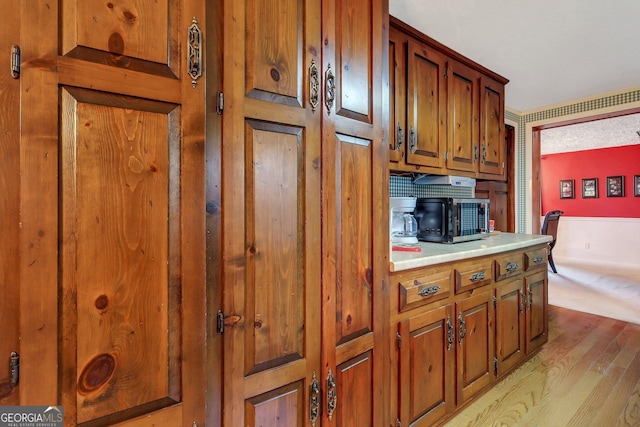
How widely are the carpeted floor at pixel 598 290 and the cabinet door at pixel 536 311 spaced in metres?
1.48

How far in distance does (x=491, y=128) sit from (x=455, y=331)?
6.30 feet

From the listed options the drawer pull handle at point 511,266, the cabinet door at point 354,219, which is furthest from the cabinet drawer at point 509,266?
the cabinet door at point 354,219

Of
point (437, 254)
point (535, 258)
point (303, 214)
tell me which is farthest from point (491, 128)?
point (303, 214)

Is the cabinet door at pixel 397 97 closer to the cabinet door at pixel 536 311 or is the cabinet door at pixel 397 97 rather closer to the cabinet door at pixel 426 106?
the cabinet door at pixel 426 106

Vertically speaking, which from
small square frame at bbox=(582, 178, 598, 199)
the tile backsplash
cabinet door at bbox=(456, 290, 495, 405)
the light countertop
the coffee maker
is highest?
small square frame at bbox=(582, 178, 598, 199)

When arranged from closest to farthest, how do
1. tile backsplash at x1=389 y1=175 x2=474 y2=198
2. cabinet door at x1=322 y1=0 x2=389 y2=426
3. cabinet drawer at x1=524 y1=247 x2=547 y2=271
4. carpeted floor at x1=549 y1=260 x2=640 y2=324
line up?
1. cabinet door at x1=322 y1=0 x2=389 y2=426
2. cabinet drawer at x1=524 y1=247 x2=547 y2=271
3. tile backsplash at x1=389 y1=175 x2=474 y2=198
4. carpeted floor at x1=549 y1=260 x2=640 y2=324

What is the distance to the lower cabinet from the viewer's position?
146cm

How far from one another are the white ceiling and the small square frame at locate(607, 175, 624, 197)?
4.10 meters

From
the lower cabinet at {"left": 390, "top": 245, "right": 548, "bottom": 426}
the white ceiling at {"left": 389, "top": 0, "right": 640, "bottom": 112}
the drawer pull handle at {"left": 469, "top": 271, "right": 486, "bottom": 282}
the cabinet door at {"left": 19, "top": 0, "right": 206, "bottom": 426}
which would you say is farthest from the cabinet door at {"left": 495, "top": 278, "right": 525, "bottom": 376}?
the cabinet door at {"left": 19, "top": 0, "right": 206, "bottom": 426}

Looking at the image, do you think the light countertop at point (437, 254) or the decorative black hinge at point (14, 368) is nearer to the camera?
the decorative black hinge at point (14, 368)

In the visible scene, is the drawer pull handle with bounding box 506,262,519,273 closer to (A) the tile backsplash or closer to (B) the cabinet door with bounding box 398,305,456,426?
Answer: (B) the cabinet door with bounding box 398,305,456,426

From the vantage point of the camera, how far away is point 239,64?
898 millimetres

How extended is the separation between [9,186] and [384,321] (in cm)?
125

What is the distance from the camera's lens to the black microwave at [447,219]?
2066 millimetres
